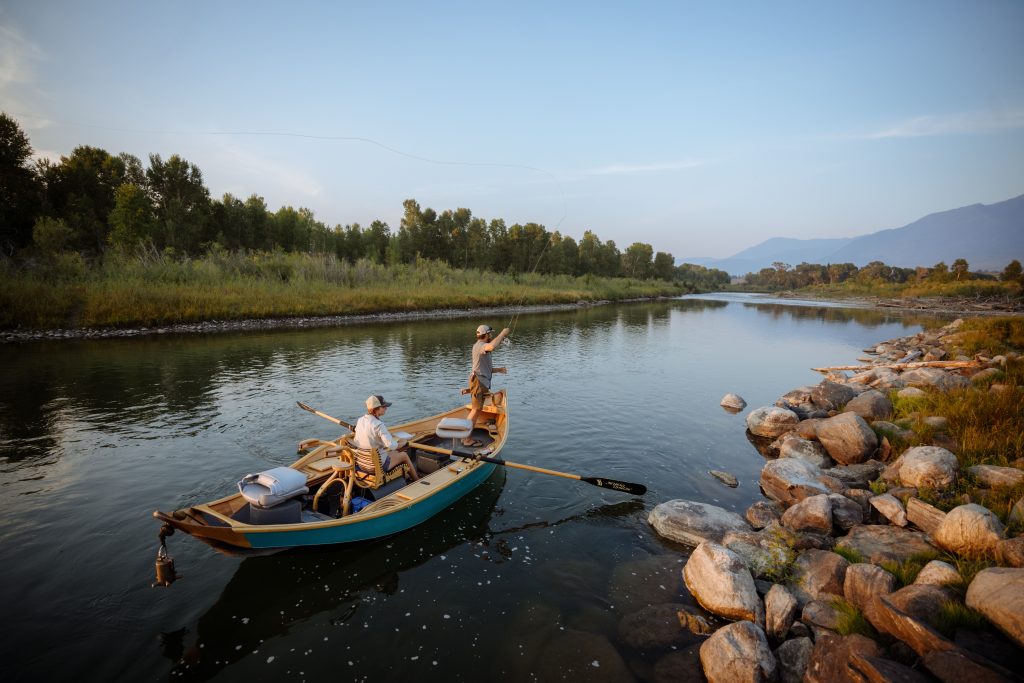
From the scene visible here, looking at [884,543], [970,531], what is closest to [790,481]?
[884,543]

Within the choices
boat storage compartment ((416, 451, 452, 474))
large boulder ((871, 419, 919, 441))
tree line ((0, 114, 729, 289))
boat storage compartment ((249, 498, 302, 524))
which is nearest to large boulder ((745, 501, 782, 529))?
large boulder ((871, 419, 919, 441))

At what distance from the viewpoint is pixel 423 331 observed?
36500 mm

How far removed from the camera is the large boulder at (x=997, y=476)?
310 inches

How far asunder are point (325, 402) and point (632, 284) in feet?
318

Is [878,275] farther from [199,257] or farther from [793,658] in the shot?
[199,257]

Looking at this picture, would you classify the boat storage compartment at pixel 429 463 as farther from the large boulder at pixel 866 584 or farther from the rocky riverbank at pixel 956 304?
the rocky riverbank at pixel 956 304

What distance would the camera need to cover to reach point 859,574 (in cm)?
620

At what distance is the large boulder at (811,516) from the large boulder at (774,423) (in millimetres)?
6481

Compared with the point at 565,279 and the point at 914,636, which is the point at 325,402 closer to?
the point at 914,636

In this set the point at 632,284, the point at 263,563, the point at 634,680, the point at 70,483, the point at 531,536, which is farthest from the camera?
the point at 632,284

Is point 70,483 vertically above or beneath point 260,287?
beneath

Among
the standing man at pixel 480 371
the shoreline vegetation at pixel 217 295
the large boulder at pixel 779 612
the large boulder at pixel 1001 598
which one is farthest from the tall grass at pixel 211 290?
the large boulder at pixel 1001 598

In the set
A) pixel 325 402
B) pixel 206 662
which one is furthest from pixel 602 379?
pixel 206 662

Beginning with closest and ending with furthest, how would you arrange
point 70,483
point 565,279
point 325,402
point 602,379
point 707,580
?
point 707,580, point 70,483, point 325,402, point 602,379, point 565,279
